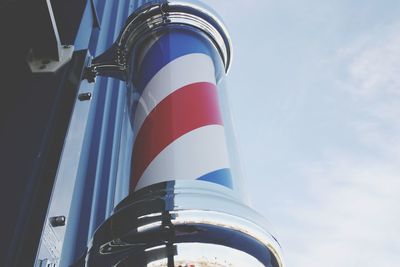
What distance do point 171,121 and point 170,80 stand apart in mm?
54

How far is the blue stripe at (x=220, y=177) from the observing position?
34 centimetres

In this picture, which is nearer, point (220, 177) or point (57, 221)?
point (220, 177)

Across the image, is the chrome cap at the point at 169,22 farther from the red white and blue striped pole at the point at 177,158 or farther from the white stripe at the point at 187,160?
the white stripe at the point at 187,160

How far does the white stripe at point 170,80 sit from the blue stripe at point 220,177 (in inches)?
3.6

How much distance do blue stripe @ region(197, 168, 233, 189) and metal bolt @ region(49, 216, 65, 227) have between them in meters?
0.21

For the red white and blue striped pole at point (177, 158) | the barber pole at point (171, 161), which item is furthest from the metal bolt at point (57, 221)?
the red white and blue striped pole at point (177, 158)

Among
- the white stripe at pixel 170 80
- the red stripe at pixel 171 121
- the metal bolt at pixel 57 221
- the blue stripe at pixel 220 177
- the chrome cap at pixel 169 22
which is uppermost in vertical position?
the chrome cap at pixel 169 22

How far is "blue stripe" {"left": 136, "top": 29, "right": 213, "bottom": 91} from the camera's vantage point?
0.43 metres

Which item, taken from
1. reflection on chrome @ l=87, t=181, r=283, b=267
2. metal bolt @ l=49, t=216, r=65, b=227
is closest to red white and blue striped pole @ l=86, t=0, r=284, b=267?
reflection on chrome @ l=87, t=181, r=283, b=267

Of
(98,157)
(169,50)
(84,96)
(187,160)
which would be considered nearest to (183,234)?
(187,160)

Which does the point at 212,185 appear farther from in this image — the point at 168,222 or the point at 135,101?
the point at 135,101

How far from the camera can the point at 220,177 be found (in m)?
0.35

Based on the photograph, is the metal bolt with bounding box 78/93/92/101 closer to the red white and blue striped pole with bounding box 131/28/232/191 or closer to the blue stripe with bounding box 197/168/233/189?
the red white and blue striped pole with bounding box 131/28/232/191

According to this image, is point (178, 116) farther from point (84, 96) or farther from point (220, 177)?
point (84, 96)
